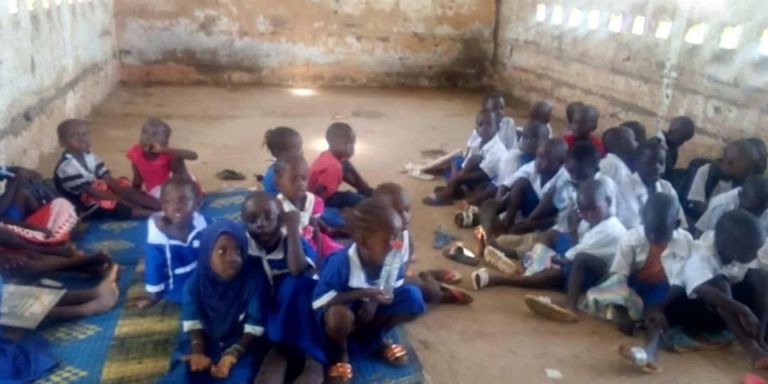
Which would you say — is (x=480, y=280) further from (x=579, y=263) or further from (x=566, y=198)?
(x=566, y=198)

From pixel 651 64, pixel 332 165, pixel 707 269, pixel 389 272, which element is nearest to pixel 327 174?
pixel 332 165

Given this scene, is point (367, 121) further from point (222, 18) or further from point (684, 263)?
point (684, 263)

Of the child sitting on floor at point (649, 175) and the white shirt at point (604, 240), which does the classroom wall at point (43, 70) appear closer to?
the white shirt at point (604, 240)

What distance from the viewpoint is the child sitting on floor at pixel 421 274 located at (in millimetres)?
2897

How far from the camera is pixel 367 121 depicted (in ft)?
24.3

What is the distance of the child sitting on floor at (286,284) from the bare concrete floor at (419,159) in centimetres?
50

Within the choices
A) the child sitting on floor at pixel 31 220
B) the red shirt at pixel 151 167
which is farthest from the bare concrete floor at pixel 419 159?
the child sitting on floor at pixel 31 220

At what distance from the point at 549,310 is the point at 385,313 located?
859 millimetres

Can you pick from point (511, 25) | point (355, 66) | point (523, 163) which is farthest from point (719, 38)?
point (355, 66)

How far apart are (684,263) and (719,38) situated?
2.69m

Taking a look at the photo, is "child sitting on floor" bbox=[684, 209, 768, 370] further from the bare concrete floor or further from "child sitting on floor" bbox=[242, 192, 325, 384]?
"child sitting on floor" bbox=[242, 192, 325, 384]

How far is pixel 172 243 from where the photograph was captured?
3.03 m

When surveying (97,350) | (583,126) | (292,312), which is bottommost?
(97,350)

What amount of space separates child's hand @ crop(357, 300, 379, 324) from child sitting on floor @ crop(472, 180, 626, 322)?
3.00 ft
